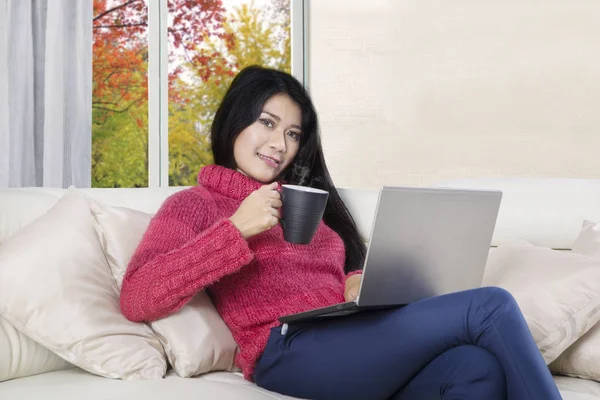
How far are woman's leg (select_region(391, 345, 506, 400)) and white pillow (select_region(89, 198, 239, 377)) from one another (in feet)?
1.52

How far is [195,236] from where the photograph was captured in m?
1.63

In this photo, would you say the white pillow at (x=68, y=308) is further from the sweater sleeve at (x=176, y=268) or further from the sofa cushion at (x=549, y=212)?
the sofa cushion at (x=549, y=212)

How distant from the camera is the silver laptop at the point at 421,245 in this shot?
4.25ft

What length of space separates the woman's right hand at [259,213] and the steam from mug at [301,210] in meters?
0.02

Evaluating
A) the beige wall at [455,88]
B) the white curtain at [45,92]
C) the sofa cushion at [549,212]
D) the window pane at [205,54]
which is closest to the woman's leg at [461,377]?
the sofa cushion at [549,212]

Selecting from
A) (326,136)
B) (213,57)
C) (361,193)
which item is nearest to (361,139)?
(326,136)

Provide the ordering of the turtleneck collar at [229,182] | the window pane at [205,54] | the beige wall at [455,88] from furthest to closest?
the window pane at [205,54] < the beige wall at [455,88] < the turtleneck collar at [229,182]

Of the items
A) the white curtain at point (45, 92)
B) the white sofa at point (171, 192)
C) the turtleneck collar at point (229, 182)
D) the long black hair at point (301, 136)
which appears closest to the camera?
the white sofa at point (171, 192)

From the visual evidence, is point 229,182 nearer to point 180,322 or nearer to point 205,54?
point 180,322

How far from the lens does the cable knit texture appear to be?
1.52 meters

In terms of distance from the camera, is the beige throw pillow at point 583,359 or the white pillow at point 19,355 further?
the beige throw pillow at point 583,359

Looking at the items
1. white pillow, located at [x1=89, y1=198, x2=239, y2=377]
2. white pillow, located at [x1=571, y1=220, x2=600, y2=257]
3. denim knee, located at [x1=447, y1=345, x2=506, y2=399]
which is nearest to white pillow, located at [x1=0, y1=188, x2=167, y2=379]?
white pillow, located at [x1=89, y1=198, x2=239, y2=377]

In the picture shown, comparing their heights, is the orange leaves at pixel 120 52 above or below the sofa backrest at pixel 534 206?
above

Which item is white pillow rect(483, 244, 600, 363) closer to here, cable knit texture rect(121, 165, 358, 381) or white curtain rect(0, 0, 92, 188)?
cable knit texture rect(121, 165, 358, 381)
